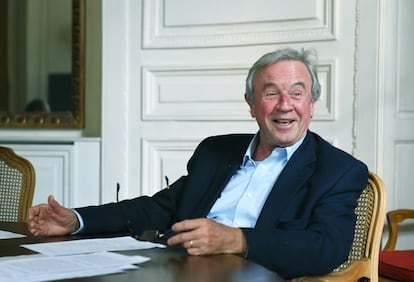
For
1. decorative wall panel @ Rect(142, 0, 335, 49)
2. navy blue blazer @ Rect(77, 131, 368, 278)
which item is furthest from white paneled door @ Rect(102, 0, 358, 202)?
navy blue blazer @ Rect(77, 131, 368, 278)

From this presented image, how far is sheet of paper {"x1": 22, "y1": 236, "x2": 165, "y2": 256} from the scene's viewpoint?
4.75 feet

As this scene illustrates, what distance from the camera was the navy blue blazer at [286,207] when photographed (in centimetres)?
154

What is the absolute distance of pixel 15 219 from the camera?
97.0 inches

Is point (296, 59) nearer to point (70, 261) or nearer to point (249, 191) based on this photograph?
point (249, 191)

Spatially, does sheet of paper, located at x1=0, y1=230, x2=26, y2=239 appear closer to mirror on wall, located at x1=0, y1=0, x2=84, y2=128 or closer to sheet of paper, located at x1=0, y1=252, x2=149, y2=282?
sheet of paper, located at x1=0, y1=252, x2=149, y2=282

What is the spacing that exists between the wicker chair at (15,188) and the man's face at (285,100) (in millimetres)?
994

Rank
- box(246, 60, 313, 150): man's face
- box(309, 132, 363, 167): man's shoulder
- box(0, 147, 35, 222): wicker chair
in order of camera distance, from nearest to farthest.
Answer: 1. box(309, 132, 363, 167): man's shoulder
2. box(246, 60, 313, 150): man's face
3. box(0, 147, 35, 222): wicker chair

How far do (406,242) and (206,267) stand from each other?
2.00 m

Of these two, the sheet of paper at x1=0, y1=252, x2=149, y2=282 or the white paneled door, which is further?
the white paneled door

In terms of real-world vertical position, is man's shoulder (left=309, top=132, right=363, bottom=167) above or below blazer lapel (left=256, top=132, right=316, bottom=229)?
above

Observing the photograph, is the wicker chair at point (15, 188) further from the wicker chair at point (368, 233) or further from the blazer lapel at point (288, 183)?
the wicker chair at point (368, 233)

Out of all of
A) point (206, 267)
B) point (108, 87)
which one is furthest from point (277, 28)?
point (206, 267)

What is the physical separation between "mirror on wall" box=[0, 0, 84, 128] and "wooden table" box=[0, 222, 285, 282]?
6.90ft

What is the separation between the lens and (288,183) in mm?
1791
